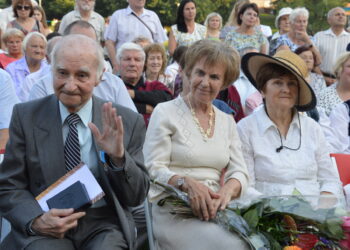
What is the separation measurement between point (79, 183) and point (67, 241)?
0.34 metres

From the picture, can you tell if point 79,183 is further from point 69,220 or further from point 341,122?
point 341,122

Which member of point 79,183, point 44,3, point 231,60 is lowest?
point 44,3

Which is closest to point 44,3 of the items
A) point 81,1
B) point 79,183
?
point 81,1

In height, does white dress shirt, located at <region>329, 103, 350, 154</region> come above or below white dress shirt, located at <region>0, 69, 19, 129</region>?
below

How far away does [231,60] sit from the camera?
3938 mm

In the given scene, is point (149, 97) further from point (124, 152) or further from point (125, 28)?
point (124, 152)

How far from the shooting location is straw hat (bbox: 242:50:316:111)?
4131 millimetres

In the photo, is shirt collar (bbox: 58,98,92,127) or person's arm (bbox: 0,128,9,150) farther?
person's arm (bbox: 0,128,9,150)

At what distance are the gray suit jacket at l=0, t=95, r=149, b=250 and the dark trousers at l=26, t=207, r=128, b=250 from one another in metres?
0.06

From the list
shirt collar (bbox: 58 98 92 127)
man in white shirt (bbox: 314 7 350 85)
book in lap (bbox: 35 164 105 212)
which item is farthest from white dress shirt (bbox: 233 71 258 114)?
book in lap (bbox: 35 164 105 212)

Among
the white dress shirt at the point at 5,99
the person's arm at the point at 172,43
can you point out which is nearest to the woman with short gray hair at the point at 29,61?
the person's arm at the point at 172,43

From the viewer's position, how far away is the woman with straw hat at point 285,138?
4066 millimetres

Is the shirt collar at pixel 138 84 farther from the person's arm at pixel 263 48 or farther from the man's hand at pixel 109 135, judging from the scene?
the man's hand at pixel 109 135

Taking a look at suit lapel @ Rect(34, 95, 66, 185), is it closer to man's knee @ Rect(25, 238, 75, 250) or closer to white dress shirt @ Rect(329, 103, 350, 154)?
man's knee @ Rect(25, 238, 75, 250)
